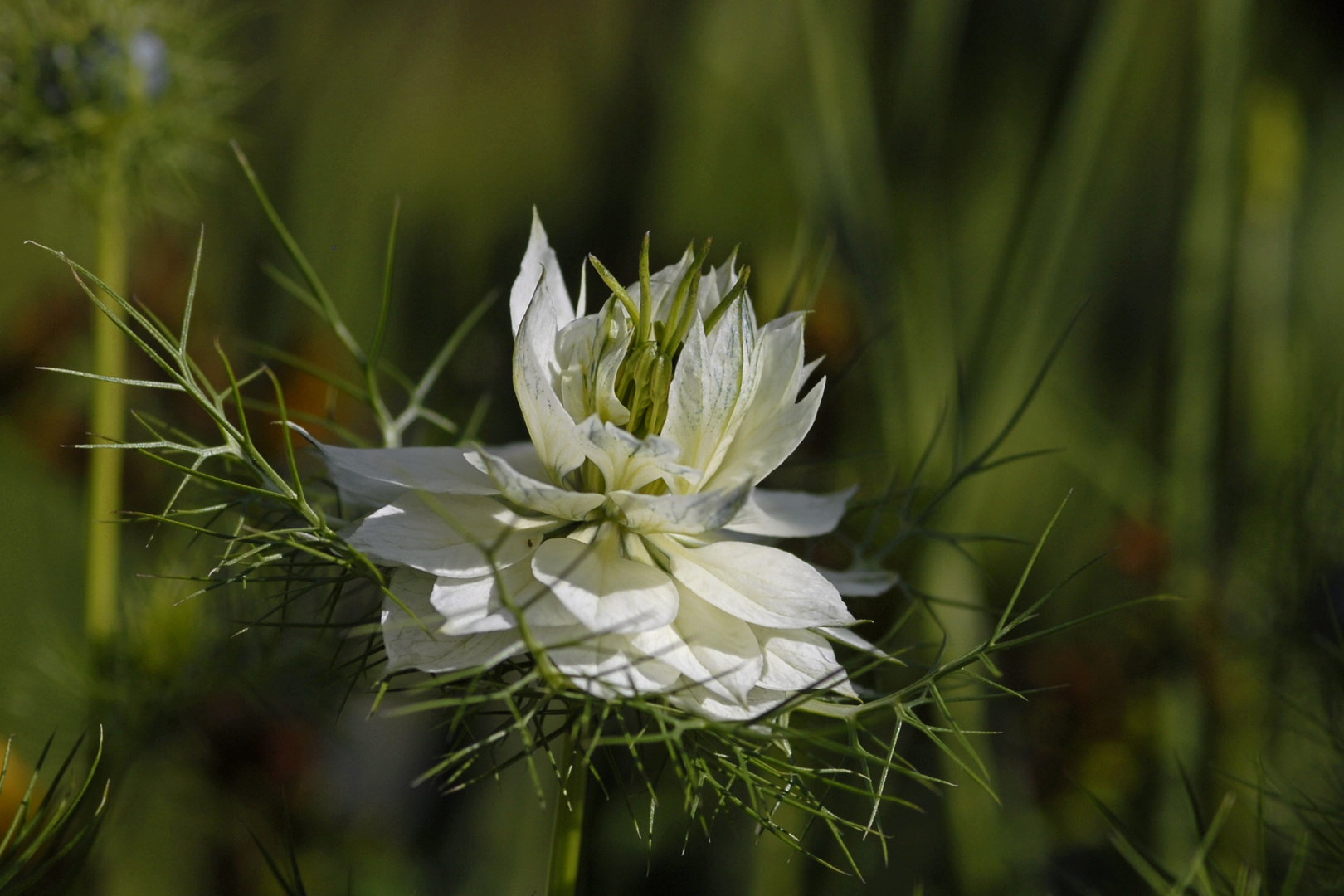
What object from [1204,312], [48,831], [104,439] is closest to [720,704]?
[48,831]

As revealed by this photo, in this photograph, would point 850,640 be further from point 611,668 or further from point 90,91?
point 90,91

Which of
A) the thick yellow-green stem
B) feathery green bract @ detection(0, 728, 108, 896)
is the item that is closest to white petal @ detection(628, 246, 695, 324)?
feathery green bract @ detection(0, 728, 108, 896)

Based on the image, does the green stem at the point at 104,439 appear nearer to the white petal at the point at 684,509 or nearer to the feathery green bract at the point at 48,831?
the feathery green bract at the point at 48,831

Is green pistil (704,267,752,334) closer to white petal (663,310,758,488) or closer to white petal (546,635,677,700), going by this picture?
white petal (663,310,758,488)

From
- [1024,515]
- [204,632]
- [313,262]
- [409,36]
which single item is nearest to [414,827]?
[204,632]

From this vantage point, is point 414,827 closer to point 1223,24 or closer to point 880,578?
point 880,578
